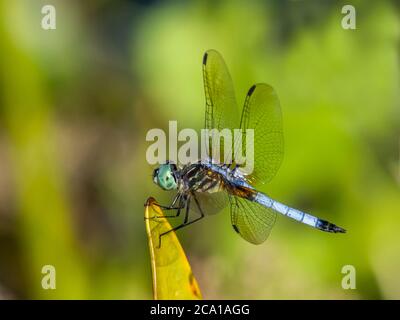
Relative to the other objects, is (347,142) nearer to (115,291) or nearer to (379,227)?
(379,227)

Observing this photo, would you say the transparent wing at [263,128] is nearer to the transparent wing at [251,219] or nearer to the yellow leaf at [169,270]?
the transparent wing at [251,219]

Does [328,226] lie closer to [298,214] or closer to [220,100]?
[298,214]

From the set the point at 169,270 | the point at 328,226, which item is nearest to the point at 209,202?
the point at 328,226

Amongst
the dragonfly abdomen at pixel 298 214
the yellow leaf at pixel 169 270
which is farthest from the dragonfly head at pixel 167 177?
the yellow leaf at pixel 169 270

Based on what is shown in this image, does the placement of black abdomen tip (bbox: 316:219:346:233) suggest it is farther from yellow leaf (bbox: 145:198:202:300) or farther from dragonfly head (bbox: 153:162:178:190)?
yellow leaf (bbox: 145:198:202:300)

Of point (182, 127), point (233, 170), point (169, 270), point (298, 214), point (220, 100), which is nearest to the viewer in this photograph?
point (169, 270)

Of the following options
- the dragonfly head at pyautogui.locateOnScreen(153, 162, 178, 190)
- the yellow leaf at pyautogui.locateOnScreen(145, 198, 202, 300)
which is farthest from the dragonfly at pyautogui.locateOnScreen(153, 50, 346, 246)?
the yellow leaf at pyautogui.locateOnScreen(145, 198, 202, 300)
